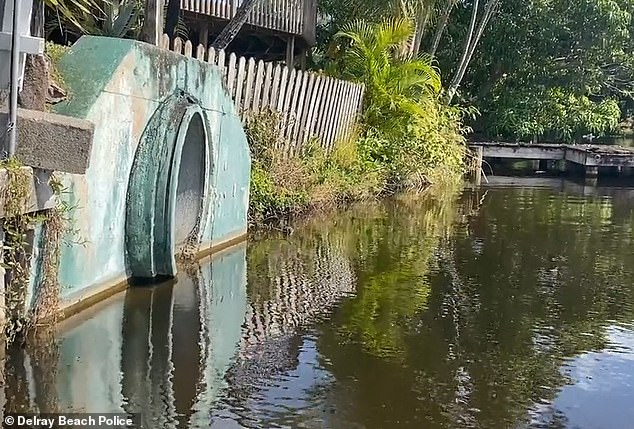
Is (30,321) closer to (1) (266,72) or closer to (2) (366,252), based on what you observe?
(2) (366,252)

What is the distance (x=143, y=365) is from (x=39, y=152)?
1.29 metres

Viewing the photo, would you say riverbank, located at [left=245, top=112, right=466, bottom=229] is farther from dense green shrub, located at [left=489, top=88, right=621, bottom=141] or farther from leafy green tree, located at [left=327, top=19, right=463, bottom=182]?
dense green shrub, located at [left=489, top=88, right=621, bottom=141]

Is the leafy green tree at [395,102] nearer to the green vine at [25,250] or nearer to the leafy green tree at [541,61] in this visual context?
the leafy green tree at [541,61]

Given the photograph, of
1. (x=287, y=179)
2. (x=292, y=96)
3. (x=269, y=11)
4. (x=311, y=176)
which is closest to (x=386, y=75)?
(x=269, y=11)

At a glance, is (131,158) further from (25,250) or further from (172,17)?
A: (172,17)

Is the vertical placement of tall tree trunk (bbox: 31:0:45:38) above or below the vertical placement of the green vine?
above

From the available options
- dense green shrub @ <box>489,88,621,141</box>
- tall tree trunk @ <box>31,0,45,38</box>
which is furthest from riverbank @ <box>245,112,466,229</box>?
dense green shrub @ <box>489,88,621,141</box>

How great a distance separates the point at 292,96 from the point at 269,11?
507cm

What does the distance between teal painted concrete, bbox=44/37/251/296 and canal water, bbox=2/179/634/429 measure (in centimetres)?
32

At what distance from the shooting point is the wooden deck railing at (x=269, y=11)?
14.0 metres

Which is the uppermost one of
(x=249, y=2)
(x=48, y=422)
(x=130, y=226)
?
(x=249, y=2)

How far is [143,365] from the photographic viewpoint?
4469mm

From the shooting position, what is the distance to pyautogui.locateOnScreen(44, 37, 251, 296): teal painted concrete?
5438 millimetres

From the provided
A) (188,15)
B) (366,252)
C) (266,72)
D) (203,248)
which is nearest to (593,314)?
(366,252)
